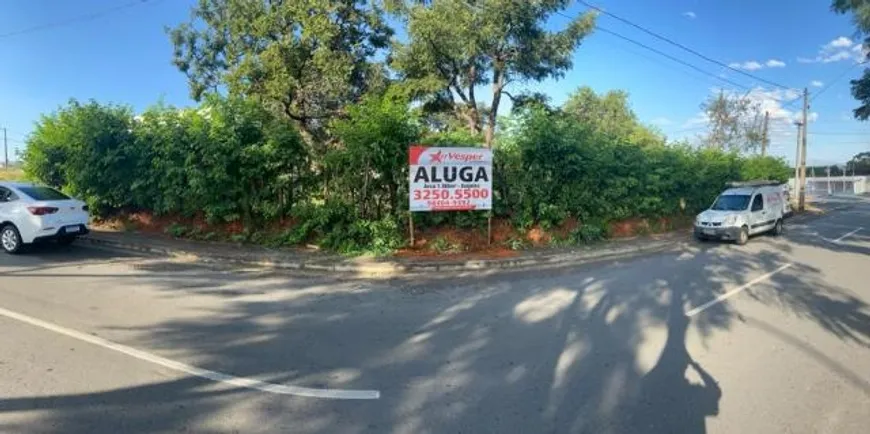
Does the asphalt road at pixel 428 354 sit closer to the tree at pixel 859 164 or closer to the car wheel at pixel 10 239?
the car wheel at pixel 10 239

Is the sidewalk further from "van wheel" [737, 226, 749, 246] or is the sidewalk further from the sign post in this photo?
"van wheel" [737, 226, 749, 246]

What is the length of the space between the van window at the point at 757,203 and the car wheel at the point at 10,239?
20284 millimetres

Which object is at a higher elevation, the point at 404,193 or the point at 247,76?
the point at 247,76

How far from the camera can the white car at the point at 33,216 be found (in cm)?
1102

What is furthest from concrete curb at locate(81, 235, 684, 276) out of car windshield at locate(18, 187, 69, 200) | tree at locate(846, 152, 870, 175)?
tree at locate(846, 152, 870, 175)

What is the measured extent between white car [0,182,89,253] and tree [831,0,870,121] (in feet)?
79.9

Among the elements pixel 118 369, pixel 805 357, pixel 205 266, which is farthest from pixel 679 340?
pixel 205 266

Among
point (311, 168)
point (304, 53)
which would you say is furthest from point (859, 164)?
point (311, 168)

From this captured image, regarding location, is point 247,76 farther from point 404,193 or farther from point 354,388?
point 354,388

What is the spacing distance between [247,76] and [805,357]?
24821 millimetres

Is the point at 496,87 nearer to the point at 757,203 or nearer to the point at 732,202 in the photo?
the point at 732,202

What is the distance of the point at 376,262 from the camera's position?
11062 millimetres

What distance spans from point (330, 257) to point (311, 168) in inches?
119

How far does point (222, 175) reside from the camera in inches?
498
